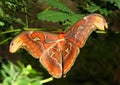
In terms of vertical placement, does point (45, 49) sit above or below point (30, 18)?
above

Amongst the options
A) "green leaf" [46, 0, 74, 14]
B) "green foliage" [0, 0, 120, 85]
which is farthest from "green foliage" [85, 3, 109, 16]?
"green leaf" [46, 0, 74, 14]

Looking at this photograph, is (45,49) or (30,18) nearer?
(45,49)

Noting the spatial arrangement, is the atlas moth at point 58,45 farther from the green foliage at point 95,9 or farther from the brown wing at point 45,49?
the green foliage at point 95,9

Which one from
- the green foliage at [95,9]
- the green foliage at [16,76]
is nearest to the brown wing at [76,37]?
the green foliage at [95,9]

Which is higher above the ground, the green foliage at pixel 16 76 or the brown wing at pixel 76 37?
the green foliage at pixel 16 76

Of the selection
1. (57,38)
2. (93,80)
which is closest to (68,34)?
(57,38)

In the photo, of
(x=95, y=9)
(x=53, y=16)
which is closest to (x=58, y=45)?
(x=53, y=16)

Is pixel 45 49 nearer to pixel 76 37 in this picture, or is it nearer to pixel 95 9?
pixel 76 37

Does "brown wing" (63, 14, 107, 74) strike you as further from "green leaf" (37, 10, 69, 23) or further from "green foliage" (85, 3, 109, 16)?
"green foliage" (85, 3, 109, 16)

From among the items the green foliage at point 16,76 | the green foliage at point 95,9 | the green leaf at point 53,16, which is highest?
the green foliage at point 16,76

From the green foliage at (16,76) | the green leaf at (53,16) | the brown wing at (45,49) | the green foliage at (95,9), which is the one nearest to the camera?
the green foliage at (16,76)

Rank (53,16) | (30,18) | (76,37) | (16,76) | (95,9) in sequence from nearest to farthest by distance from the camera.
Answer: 1. (16,76)
2. (76,37)
3. (53,16)
4. (95,9)
5. (30,18)

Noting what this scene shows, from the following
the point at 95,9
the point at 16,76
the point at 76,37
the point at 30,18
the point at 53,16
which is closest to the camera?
the point at 16,76
